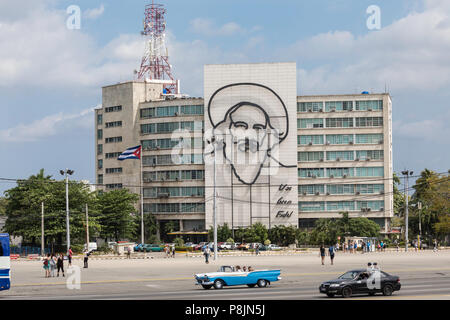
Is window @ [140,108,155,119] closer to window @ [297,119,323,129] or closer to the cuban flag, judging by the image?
the cuban flag

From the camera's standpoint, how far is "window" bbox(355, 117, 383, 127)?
122 meters

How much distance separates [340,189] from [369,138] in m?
10.7

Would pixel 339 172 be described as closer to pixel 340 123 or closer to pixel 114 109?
pixel 340 123

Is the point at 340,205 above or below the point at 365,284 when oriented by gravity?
above

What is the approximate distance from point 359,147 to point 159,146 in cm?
3701

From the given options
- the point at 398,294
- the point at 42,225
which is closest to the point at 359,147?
the point at 42,225

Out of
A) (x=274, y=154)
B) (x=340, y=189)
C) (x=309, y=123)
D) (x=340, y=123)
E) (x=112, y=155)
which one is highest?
(x=309, y=123)

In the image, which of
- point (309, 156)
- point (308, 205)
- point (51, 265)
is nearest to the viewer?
point (51, 265)

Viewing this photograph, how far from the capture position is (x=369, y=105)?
12169 cm

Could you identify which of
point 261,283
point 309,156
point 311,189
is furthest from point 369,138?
point 261,283

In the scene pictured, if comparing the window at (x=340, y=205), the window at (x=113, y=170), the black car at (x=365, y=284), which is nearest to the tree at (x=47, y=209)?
the window at (x=113, y=170)

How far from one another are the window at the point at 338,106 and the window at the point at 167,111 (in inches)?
1104

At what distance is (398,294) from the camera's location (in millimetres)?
29594
